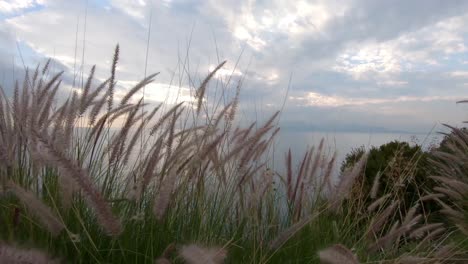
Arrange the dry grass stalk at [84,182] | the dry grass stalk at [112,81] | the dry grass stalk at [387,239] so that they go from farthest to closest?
the dry grass stalk at [387,239] → the dry grass stalk at [112,81] → the dry grass stalk at [84,182]

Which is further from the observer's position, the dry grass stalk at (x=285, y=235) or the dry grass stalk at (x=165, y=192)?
the dry grass stalk at (x=285, y=235)

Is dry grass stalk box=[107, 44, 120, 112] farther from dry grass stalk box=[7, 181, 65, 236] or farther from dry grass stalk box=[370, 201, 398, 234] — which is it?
dry grass stalk box=[370, 201, 398, 234]

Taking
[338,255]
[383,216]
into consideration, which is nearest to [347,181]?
[383,216]

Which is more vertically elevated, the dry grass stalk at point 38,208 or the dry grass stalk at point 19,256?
the dry grass stalk at point 38,208

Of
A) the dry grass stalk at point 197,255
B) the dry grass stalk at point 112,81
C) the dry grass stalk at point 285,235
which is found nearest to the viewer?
the dry grass stalk at point 197,255

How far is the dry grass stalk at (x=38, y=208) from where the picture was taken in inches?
67.9

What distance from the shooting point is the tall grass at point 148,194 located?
2.03 meters

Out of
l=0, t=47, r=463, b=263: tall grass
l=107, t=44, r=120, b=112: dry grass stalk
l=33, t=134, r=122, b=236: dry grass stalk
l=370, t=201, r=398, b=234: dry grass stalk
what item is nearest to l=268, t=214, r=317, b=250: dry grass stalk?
l=0, t=47, r=463, b=263: tall grass

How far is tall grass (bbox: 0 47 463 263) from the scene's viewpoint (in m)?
2.03

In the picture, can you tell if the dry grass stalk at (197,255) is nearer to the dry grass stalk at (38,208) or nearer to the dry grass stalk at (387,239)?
the dry grass stalk at (38,208)

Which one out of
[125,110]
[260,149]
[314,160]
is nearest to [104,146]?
[125,110]

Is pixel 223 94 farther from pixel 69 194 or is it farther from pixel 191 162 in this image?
pixel 69 194

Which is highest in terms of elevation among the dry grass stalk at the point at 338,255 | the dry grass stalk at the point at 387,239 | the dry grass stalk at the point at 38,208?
the dry grass stalk at the point at 38,208

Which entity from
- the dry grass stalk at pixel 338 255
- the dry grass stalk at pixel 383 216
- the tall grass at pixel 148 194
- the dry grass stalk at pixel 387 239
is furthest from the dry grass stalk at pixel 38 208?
the dry grass stalk at pixel 383 216
